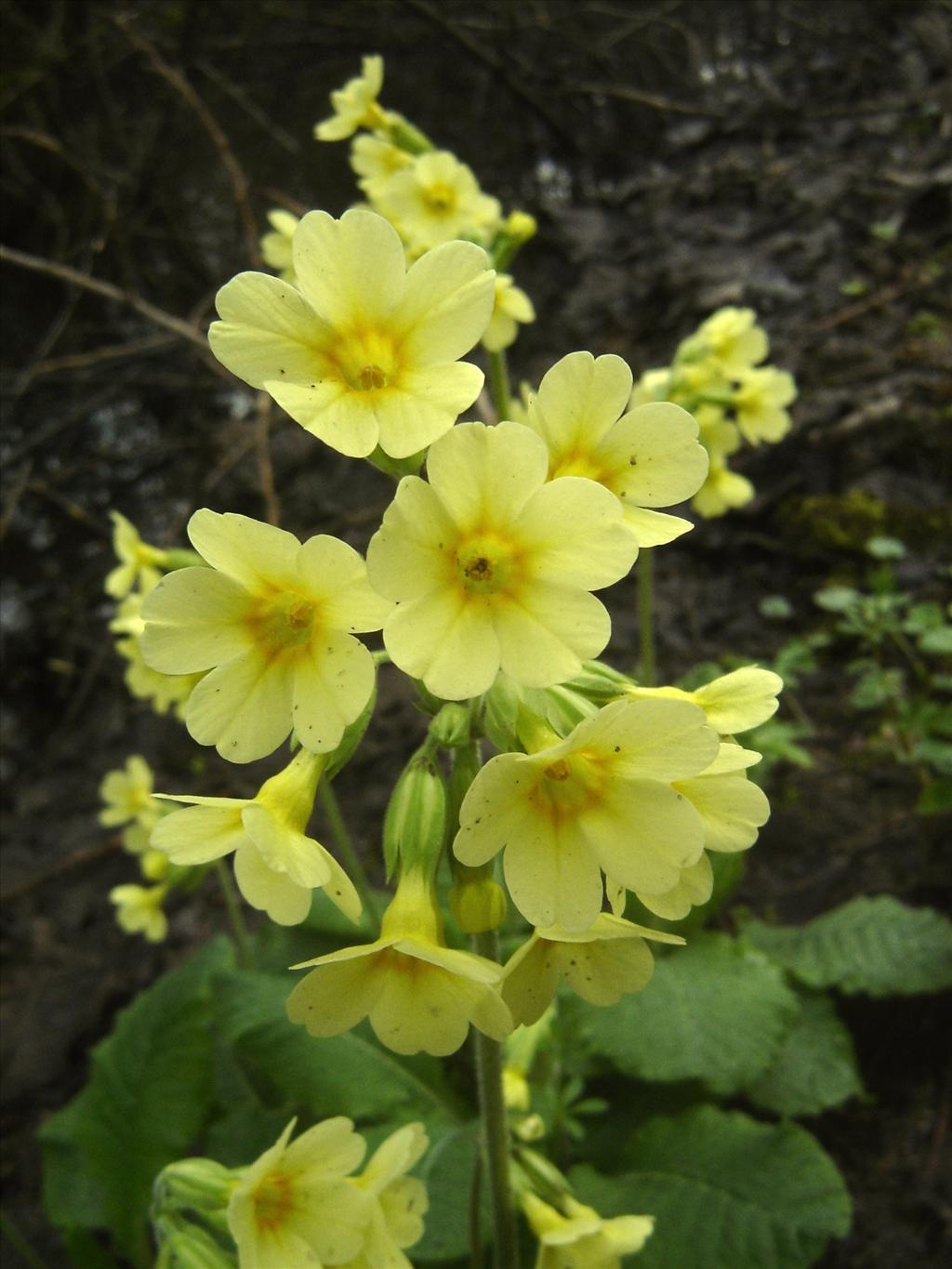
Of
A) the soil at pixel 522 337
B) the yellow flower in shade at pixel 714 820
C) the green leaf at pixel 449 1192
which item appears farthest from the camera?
the soil at pixel 522 337

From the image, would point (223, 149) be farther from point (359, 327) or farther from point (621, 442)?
point (621, 442)

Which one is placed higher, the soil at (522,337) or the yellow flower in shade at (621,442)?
the soil at (522,337)

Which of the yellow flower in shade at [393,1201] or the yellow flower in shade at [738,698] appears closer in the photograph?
the yellow flower in shade at [738,698]

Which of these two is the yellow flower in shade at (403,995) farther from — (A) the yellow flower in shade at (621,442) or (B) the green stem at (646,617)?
(B) the green stem at (646,617)

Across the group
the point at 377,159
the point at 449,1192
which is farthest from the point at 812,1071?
the point at 377,159

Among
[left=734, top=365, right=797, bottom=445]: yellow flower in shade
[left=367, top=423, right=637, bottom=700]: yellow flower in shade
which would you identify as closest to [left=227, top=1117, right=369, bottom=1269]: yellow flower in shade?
[left=367, top=423, right=637, bottom=700]: yellow flower in shade

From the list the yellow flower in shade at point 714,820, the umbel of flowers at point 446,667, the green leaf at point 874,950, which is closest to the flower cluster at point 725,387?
the green leaf at point 874,950

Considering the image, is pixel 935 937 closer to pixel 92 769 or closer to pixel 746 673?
pixel 746 673
